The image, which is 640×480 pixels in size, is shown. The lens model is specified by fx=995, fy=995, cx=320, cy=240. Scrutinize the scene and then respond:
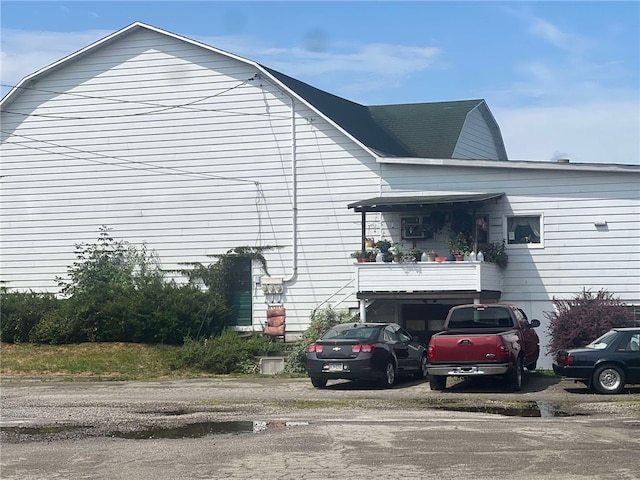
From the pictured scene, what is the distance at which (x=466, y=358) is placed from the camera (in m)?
19.0

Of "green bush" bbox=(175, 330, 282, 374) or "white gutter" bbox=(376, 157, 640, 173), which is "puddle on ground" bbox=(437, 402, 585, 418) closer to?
"green bush" bbox=(175, 330, 282, 374)

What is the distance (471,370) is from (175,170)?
14.9 metres

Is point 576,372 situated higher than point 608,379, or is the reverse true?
point 576,372

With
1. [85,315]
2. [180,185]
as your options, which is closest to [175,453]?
[85,315]

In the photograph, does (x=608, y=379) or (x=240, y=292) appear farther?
(x=240, y=292)

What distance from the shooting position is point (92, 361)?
26.4 m

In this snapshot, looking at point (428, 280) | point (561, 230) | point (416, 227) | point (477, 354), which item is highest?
point (416, 227)

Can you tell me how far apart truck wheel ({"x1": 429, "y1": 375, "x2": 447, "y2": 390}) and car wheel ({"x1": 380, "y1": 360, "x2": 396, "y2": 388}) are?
113 cm

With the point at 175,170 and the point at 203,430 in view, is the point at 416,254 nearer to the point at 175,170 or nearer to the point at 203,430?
the point at 175,170

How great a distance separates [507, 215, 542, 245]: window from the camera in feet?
89.4

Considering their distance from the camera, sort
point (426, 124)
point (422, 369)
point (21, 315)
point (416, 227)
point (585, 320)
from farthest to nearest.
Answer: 1. point (426, 124)
2. point (21, 315)
3. point (416, 227)
4. point (585, 320)
5. point (422, 369)

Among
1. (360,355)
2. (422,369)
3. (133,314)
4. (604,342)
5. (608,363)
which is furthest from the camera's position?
(133,314)

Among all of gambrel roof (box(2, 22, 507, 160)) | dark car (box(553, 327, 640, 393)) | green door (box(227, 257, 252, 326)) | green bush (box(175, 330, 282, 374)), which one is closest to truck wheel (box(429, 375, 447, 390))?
dark car (box(553, 327, 640, 393))

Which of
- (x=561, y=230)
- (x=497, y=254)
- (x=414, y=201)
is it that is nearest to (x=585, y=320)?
(x=561, y=230)
